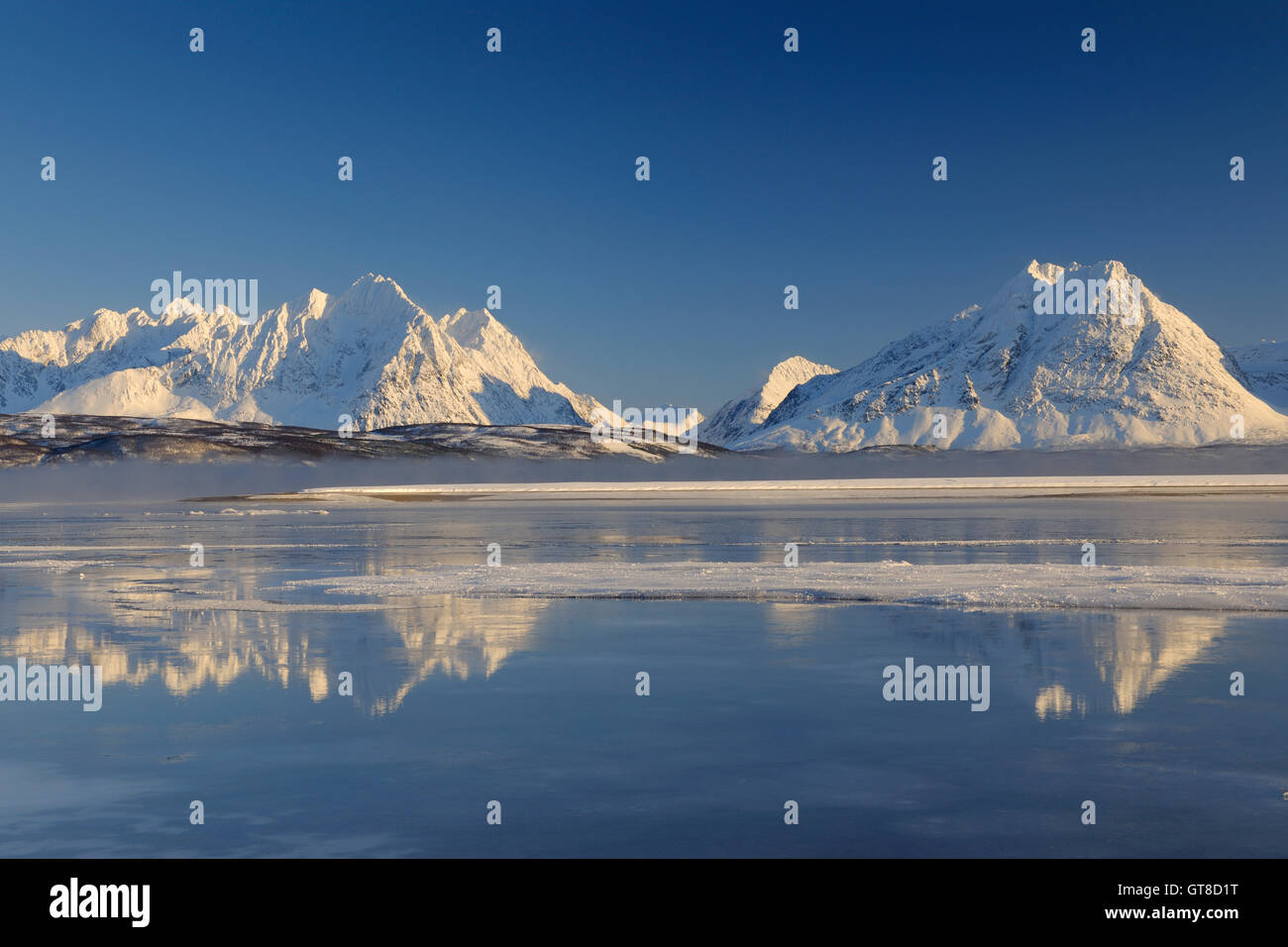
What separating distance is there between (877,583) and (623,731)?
14808 millimetres

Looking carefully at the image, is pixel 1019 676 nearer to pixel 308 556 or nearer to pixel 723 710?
pixel 723 710

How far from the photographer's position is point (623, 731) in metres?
13.2

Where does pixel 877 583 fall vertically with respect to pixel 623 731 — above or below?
above

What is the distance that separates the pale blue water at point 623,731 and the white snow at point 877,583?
4.77 ft

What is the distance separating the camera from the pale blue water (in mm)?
9742

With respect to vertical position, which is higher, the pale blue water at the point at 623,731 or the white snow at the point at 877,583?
the white snow at the point at 877,583

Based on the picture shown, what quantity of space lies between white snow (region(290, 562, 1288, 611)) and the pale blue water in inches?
57.3

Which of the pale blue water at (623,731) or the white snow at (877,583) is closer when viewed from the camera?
the pale blue water at (623,731)

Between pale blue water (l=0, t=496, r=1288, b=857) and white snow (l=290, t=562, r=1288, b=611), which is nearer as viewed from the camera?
pale blue water (l=0, t=496, r=1288, b=857)

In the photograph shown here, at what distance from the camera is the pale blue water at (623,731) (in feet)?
32.0

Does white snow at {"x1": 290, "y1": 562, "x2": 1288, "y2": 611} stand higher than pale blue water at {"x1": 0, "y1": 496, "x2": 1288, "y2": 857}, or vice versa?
white snow at {"x1": 290, "y1": 562, "x2": 1288, "y2": 611}
